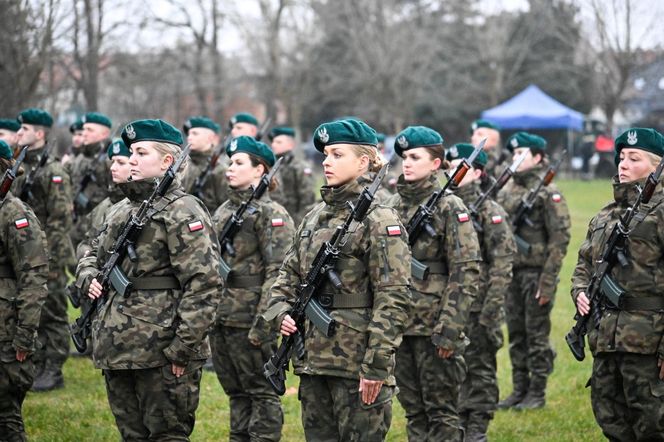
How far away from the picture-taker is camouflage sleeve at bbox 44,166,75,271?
8.89 meters

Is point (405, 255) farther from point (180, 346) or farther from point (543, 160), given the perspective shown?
point (543, 160)

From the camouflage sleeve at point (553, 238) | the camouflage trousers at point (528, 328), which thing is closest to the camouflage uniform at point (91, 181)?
the camouflage trousers at point (528, 328)

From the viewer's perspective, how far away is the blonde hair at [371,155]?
516cm

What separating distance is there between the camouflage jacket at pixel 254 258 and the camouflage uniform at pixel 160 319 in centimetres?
142

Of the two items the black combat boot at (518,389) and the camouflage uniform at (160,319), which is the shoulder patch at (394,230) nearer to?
the camouflage uniform at (160,319)

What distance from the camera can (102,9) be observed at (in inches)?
640

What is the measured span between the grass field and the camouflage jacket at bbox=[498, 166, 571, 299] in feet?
3.76

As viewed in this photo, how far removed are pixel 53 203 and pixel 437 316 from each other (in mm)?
4354

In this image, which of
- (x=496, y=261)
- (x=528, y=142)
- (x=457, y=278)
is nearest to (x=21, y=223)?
(x=457, y=278)

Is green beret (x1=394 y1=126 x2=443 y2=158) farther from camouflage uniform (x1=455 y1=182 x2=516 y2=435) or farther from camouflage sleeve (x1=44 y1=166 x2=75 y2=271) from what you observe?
camouflage sleeve (x1=44 y1=166 x2=75 y2=271)

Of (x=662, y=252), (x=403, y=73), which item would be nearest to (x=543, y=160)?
(x=662, y=252)

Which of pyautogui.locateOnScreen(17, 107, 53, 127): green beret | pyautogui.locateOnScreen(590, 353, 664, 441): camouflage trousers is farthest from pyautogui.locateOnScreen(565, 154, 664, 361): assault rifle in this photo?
pyautogui.locateOnScreen(17, 107, 53, 127): green beret

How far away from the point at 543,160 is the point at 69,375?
5435mm

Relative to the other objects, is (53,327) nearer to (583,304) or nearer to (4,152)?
(4,152)
